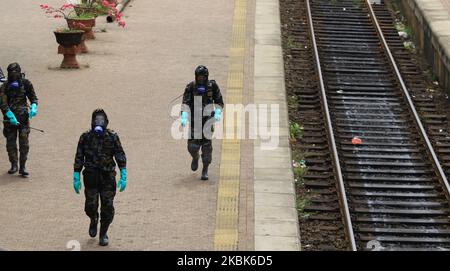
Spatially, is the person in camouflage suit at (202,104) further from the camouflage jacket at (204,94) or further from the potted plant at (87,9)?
the potted plant at (87,9)

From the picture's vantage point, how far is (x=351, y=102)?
19938mm

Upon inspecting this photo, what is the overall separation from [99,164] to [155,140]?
447cm

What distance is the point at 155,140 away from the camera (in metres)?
17.0

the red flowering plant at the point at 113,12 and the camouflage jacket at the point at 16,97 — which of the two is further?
the red flowering plant at the point at 113,12

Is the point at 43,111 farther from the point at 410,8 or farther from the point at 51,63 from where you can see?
the point at 410,8

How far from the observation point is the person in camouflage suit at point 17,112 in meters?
15.0

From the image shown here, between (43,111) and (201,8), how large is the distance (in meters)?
10.3

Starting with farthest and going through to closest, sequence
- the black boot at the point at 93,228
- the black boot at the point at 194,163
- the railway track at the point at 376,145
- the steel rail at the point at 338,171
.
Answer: the black boot at the point at 194,163 → the railway track at the point at 376,145 → the steel rail at the point at 338,171 → the black boot at the point at 93,228

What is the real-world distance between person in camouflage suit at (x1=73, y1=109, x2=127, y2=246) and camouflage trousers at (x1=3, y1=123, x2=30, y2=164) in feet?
8.83

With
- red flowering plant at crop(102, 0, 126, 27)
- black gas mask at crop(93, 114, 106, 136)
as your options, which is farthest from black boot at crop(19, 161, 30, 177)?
red flowering plant at crop(102, 0, 126, 27)

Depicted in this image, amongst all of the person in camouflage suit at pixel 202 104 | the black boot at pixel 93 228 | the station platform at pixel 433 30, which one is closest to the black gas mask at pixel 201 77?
the person in camouflage suit at pixel 202 104

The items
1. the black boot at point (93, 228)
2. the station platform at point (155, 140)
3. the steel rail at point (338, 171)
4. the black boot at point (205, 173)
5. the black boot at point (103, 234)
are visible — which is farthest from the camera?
the black boot at point (205, 173)

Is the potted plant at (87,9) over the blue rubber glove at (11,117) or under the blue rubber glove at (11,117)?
under

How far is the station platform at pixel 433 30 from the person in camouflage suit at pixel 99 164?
9855 millimetres
